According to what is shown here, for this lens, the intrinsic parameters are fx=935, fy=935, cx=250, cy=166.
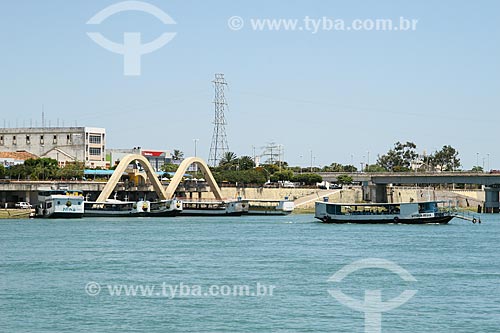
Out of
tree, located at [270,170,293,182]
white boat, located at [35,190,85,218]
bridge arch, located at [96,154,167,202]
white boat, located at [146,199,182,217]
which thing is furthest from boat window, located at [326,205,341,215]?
tree, located at [270,170,293,182]

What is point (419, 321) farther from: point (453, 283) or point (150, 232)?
point (150, 232)

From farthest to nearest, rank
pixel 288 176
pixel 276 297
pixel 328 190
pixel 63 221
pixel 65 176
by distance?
pixel 288 176 < pixel 328 190 < pixel 65 176 < pixel 63 221 < pixel 276 297

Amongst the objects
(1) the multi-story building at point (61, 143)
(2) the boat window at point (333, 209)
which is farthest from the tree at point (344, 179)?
(2) the boat window at point (333, 209)

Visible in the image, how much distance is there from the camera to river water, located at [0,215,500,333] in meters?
33.7

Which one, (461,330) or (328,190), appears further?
(328,190)

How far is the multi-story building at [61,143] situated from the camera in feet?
520

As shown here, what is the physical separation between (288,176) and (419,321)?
452ft

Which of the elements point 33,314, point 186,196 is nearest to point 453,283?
point 33,314

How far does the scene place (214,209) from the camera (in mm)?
119562

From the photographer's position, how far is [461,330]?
106ft

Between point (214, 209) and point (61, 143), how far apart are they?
50265 millimetres

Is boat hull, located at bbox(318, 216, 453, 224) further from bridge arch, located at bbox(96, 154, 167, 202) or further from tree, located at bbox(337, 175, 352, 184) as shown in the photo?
tree, located at bbox(337, 175, 352, 184)

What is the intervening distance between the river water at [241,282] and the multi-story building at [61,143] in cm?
8484

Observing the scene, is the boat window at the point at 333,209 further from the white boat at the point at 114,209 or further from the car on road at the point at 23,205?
the car on road at the point at 23,205
